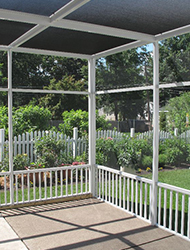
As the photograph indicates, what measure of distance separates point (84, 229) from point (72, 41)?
2.84 m

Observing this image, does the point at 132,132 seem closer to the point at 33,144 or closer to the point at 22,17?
the point at 22,17

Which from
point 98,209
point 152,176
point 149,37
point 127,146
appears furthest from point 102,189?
point 149,37

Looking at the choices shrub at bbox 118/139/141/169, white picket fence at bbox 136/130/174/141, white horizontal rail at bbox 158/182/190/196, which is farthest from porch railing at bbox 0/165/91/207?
white horizontal rail at bbox 158/182/190/196

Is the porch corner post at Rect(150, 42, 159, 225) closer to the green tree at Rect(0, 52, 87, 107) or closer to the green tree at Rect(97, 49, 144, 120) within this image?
the green tree at Rect(97, 49, 144, 120)

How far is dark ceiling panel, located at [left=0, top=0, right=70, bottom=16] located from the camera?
2818 mm

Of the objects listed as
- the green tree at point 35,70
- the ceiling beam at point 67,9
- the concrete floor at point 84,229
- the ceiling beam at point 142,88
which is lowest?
the concrete floor at point 84,229

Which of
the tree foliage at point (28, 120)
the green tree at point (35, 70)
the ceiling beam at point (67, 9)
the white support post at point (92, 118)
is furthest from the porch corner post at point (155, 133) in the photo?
the tree foliage at point (28, 120)

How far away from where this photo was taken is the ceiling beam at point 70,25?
3117 millimetres

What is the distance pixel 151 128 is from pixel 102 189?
5.96ft

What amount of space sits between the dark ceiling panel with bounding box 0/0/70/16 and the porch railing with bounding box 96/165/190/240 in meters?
2.76

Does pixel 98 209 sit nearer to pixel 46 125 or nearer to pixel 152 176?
pixel 152 176

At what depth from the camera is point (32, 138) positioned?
24.2ft

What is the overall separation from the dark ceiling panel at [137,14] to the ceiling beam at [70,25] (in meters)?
0.07

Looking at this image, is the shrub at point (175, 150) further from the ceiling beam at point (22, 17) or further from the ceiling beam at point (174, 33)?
the ceiling beam at point (22, 17)
